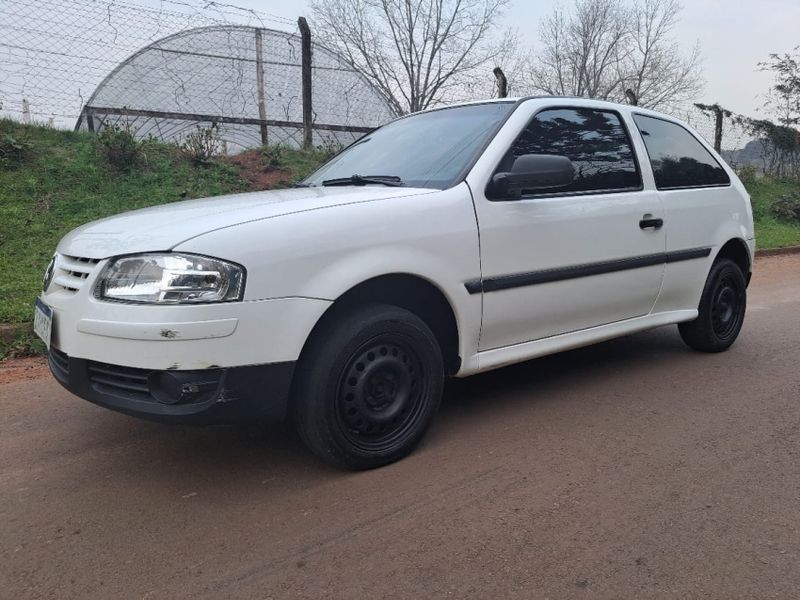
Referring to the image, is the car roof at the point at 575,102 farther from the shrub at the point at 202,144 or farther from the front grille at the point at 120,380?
the shrub at the point at 202,144

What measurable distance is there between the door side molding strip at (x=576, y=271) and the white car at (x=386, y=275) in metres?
0.01

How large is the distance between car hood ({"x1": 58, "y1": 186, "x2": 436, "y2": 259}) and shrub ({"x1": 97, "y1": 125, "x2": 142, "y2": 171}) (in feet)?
18.7

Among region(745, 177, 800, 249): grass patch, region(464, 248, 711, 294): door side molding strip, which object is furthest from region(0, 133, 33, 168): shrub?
region(745, 177, 800, 249): grass patch

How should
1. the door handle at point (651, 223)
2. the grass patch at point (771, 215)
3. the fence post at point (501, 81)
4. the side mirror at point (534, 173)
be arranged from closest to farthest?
the side mirror at point (534, 173) → the door handle at point (651, 223) → the fence post at point (501, 81) → the grass patch at point (771, 215)

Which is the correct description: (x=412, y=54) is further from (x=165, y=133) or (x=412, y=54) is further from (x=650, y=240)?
(x=650, y=240)

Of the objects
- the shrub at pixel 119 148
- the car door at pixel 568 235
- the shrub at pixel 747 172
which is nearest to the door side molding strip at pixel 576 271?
the car door at pixel 568 235

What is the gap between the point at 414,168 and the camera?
3.47 metres

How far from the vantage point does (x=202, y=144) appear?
891 cm

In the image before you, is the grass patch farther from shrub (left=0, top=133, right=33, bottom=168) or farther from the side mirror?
shrub (left=0, top=133, right=33, bottom=168)

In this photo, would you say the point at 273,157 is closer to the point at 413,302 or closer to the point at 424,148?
the point at 424,148

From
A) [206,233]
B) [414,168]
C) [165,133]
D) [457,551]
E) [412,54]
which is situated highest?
[412,54]

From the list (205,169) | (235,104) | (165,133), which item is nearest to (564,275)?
(205,169)

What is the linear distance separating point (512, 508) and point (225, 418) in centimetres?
117

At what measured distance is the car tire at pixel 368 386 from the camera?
269 centimetres
